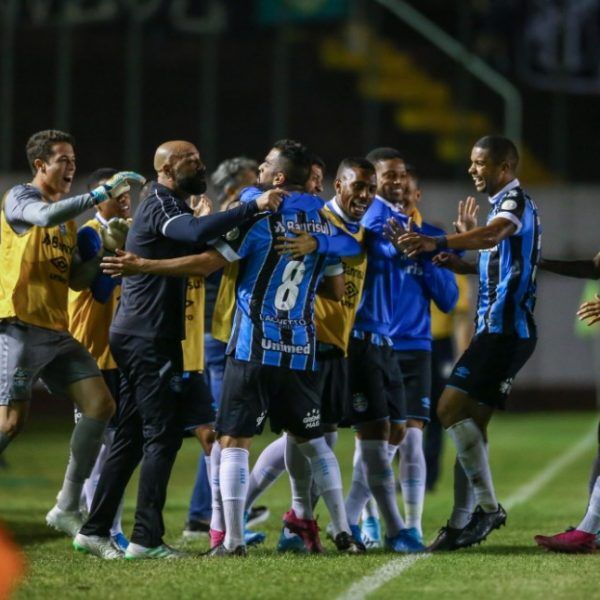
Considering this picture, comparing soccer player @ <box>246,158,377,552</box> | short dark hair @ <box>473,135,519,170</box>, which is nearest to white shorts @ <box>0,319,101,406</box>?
soccer player @ <box>246,158,377,552</box>

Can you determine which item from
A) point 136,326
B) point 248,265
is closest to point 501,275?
point 248,265

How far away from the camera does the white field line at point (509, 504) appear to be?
669 centimetres

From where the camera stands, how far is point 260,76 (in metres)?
25.8

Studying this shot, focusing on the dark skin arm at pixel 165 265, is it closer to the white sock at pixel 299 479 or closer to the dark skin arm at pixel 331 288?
the dark skin arm at pixel 331 288

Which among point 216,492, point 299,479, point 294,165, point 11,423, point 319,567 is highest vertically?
point 294,165

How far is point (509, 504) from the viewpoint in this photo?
38.6 ft

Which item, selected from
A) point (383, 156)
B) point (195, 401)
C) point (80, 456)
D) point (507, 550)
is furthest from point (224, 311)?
point (507, 550)

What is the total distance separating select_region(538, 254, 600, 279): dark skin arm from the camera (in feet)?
28.9

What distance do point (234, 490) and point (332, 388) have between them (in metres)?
0.97

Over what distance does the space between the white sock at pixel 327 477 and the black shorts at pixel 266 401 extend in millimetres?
81

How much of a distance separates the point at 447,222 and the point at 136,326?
1614 cm

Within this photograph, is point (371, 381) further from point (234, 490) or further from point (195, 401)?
point (234, 490)

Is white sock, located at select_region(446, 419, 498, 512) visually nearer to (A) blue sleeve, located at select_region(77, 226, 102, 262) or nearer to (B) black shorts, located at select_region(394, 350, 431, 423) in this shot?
(B) black shorts, located at select_region(394, 350, 431, 423)

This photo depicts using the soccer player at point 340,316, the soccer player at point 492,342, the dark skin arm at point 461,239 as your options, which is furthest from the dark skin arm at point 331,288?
the soccer player at point 492,342
